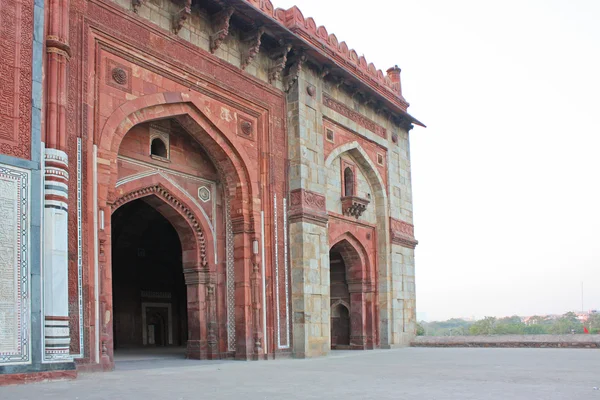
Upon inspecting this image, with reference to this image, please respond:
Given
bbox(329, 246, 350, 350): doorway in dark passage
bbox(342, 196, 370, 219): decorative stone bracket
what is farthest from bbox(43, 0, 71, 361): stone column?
bbox(329, 246, 350, 350): doorway in dark passage

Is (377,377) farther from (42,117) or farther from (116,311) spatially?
(116,311)

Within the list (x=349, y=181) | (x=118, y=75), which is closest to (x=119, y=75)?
(x=118, y=75)

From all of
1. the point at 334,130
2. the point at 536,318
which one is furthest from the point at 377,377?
the point at 536,318

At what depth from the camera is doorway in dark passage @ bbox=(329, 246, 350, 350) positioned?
14.7m

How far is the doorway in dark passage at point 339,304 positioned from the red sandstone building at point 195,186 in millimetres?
41

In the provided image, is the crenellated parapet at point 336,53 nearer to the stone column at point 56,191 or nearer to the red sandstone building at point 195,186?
the red sandstone building at point 195,186

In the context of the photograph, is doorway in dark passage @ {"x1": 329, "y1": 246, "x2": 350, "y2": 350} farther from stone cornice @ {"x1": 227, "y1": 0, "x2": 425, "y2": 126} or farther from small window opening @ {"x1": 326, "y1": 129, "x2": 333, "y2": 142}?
stone cornice @ {"x1": 227, "y1": 0, "x2": 425, "y2": 126}

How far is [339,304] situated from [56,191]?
905cm

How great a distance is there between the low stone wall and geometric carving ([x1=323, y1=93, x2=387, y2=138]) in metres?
4.91

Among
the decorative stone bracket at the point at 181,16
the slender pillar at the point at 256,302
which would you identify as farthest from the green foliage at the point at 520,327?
the decorative stone bracket at the point at 181,16

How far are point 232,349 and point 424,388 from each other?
522 cm

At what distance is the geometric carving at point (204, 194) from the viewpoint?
34.7 ft

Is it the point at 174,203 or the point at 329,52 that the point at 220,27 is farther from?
the point at 329,52

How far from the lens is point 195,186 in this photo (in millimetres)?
10500
